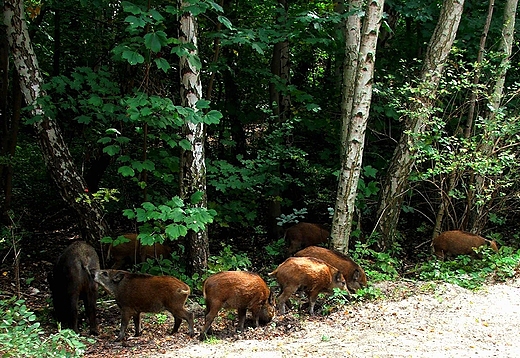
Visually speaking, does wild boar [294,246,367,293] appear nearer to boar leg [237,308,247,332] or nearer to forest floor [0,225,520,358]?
forest floor [0,225,520,358]

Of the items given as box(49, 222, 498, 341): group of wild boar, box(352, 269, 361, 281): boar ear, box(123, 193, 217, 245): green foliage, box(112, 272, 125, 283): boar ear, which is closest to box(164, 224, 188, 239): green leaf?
box(123, 193, 217, 245): green foliage

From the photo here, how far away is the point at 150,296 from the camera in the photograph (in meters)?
6.19

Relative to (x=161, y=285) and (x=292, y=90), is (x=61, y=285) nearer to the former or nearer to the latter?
(x=161, y=285)

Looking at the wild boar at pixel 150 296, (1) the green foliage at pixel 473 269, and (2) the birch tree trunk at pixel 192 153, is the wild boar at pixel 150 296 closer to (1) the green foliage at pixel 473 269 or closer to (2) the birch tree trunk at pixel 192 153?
(2) the birch tree trunk at pixel 192 153

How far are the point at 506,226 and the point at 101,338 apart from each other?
9.26 metres

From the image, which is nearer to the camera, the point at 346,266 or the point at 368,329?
the point at 368,329

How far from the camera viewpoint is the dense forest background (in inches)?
301

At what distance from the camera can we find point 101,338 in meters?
6.46

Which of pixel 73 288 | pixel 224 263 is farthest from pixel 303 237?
pixel 73 288

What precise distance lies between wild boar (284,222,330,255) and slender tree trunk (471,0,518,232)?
280 centimetres

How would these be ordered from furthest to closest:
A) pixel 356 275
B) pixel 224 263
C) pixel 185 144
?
pixel 224 263 → pixel 356 275 → pixel 185 144

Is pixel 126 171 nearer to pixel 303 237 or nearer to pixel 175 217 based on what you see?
pixel 175 217

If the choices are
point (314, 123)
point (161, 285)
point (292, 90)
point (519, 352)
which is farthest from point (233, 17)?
point (519, 352)

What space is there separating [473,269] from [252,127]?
21.0 feet
